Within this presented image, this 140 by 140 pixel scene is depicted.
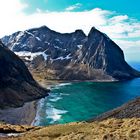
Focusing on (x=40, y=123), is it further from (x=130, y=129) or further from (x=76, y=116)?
(x=130, y=129)

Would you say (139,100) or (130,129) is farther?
(139,100)

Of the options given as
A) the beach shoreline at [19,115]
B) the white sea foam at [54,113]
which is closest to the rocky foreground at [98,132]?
the beach shoreline at [19,115]

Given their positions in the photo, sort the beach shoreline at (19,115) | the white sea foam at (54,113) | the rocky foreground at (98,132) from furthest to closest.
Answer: the white sea foam at (54,113)
the beach shoreline at (19,115)
the rocky foreground at (98,132)

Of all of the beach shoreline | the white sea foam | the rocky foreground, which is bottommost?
the white sea foam

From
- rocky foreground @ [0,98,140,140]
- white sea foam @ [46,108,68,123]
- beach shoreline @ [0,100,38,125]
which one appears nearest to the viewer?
rocky foreground @ [0,98,140,140]

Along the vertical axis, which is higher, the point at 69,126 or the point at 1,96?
the point at 69,126

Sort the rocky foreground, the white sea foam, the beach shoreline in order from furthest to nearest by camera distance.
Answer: the white sea foam → the beach shoreline → the rocky foreground

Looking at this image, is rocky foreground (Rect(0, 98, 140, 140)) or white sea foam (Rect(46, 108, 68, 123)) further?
white sea foam (Rect(46, 108, 68, 123))

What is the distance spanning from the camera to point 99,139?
34.6 metres

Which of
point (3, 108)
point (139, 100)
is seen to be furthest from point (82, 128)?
point (3, 108)

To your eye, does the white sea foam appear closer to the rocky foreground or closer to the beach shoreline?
the beach shoreline

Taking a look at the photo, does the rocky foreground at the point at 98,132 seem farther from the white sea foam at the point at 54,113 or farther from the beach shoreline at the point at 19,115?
the white sea foam at the point at 54,113

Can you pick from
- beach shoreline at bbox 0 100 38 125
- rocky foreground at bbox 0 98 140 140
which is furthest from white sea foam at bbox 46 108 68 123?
rocky foreground at bbox 0 98 140 140

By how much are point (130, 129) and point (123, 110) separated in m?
18.1
